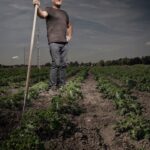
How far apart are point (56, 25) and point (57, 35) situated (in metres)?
0.27

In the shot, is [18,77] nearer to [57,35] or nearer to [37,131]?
[57,35]

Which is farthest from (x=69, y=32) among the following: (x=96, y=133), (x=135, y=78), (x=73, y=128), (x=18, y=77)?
(x=18, y=77)

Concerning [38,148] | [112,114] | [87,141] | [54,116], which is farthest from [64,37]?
[38,148]

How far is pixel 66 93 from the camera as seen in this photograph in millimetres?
10992

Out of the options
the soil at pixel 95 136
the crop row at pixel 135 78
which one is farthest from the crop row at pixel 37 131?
the crop row at pixel 135 78

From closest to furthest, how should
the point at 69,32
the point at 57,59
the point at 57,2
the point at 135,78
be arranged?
1. the point at 57,2
2. the point at 57,59
3. the point at 69,32
4. the point at 135,78

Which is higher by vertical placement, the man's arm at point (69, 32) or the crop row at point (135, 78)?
the man's arm at point (69, 32)

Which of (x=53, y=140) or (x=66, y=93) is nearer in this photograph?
(x=53, y=140)

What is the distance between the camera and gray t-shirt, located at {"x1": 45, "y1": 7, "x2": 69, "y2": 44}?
34.6ft

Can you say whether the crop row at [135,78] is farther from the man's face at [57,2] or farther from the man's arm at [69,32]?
the man's face at [57,2]

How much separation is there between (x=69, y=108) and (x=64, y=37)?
9.98 feet

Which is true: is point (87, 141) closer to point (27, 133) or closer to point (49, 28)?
point (27, 133)

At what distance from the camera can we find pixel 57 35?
10.6 m

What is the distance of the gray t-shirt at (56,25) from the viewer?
10.5 m
